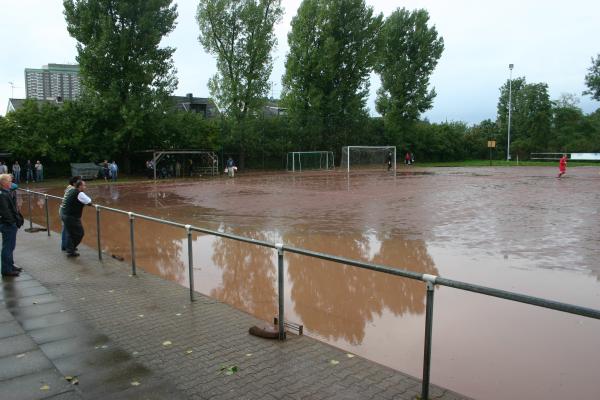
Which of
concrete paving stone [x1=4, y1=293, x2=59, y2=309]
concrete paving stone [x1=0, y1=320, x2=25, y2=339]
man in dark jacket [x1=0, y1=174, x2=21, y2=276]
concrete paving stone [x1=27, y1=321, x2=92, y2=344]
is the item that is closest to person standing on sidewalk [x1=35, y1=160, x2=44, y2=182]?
man in dark jacket [x1=0, y1=174, x2=21, y2=276]

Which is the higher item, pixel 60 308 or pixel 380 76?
pixel 380 76

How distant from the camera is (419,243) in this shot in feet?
36.6

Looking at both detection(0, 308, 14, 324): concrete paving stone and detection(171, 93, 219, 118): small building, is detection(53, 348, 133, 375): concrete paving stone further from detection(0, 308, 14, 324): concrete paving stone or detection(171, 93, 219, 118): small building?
detection(171, 93, 219, 118): small building

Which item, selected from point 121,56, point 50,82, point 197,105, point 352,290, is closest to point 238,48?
point 121,56

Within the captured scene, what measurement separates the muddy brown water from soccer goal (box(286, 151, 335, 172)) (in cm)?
3272

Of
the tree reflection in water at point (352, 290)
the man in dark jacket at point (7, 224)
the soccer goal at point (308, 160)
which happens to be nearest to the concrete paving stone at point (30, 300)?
the man in dark jacket at point (7, 224)

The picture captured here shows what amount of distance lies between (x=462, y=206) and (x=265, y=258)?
1093 cm

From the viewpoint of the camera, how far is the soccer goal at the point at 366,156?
53906 mm

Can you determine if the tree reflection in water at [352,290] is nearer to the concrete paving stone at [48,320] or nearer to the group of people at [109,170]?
the concrete paving stone at [48,320]

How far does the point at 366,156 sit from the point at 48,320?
51.4 metres

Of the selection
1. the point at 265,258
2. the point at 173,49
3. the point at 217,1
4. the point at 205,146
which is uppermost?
the point at 217,1

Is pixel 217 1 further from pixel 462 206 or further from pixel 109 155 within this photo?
pixel 462 206

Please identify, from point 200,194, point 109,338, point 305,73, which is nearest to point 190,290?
point 109,338

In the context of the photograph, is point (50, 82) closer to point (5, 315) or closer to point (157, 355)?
point (5, 315)
